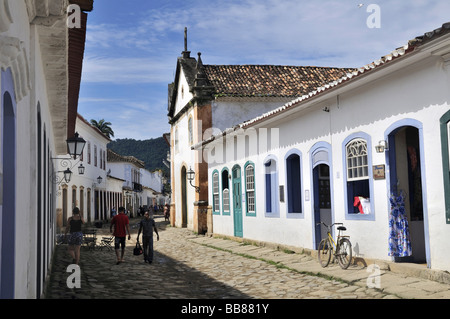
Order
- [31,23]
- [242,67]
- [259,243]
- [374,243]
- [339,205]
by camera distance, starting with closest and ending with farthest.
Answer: [31,23]
[374,243]
[339,205]
[259,243]
[242,67]

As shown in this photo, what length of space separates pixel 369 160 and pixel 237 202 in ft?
26.8

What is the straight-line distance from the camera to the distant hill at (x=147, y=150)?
330ft

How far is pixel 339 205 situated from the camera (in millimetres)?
10711

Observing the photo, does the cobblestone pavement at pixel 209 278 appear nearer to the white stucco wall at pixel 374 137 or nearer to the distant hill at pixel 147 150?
the white stucco wall at pixel 374 137

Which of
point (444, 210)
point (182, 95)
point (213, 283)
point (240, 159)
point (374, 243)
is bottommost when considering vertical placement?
point (213, 283)

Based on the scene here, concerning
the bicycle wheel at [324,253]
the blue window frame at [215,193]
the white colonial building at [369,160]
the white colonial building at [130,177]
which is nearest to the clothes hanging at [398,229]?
the white colonial building at [369,160]

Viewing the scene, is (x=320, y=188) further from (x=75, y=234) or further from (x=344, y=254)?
(x=75, y=234)

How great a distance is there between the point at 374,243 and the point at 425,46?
3910 mm

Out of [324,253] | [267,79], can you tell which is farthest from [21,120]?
[267,79]

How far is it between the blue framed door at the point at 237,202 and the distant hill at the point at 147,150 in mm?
83324

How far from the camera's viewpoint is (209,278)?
1019cm

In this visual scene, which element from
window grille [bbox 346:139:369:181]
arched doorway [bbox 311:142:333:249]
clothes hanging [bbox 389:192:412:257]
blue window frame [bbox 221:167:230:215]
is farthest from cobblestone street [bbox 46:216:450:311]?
blue window frame [bbox 221:167:230:215]

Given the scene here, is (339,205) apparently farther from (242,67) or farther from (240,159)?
(242,67)

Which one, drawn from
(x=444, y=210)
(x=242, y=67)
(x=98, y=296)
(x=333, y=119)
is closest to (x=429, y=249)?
(x=444, y=210)
